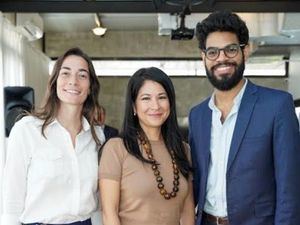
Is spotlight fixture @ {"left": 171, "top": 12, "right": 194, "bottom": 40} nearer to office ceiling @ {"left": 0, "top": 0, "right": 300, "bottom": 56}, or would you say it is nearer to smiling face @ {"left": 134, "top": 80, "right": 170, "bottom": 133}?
office ceiling @ {"left": 0, "top": 0, "right": 300, "bottom": 56}

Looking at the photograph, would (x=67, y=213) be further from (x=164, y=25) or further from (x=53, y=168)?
(x=164, y=25)

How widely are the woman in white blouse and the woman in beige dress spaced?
0.10m

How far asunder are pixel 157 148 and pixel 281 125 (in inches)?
22.3

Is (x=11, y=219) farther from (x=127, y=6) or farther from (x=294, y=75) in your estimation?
(x=294, y=75)

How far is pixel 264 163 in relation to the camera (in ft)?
6.44

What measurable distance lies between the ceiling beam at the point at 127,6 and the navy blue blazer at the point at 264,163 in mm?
3887

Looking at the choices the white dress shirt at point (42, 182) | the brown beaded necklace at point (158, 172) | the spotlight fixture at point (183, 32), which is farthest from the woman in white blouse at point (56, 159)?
the spotlight fixture at point (183, 32)

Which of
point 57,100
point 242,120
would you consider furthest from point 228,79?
point 57,100

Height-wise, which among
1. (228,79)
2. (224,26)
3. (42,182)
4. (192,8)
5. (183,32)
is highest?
(192,8)

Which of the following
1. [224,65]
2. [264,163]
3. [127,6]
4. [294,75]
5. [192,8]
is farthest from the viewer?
[294,75]

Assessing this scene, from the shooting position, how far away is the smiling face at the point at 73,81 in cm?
218

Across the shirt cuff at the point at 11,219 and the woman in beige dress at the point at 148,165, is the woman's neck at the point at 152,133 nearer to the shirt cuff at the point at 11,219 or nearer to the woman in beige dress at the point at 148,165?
the woman in beige dress at the point at 148,165

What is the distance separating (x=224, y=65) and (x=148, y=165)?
0.53m

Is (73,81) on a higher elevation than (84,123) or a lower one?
higher
